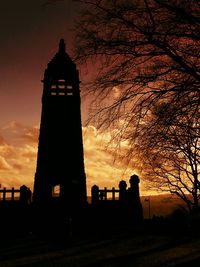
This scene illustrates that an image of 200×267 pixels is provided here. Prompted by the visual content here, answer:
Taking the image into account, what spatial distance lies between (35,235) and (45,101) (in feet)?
27.1

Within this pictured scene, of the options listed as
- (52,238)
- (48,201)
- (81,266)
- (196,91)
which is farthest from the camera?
(48,201)

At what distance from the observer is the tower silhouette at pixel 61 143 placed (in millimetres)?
20828

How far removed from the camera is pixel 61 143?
21.4 metres

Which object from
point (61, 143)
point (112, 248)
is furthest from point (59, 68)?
point (112, 248)

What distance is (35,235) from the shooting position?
711 inches

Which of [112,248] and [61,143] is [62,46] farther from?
[112,248]

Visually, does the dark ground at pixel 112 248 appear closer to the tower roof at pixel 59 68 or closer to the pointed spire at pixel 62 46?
the tower roof at pixel 59 68

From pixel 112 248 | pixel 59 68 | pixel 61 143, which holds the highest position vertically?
pixel 59 68

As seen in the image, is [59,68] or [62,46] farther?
[62,46]

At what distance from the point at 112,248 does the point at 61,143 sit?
394 inches

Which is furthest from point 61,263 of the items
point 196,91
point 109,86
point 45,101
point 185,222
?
point 45,101

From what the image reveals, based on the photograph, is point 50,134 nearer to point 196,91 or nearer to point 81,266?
point 81,266

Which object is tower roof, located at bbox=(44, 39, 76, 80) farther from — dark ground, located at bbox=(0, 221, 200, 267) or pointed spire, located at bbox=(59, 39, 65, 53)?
dark ground, located at bbox=(0, 221, 200, 267)

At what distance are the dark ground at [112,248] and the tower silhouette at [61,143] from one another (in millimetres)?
3126
